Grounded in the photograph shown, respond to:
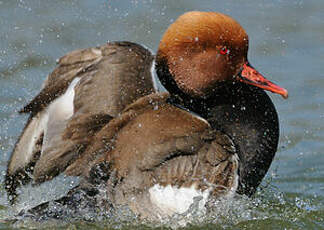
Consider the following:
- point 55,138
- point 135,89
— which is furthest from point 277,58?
point 55,138

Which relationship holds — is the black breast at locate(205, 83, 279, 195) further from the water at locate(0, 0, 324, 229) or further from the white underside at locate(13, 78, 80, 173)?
the white underside at locate(13, 78, 80, 173)

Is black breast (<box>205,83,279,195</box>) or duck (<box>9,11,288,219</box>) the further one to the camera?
black breast (<box>205,83,279,195</box>)

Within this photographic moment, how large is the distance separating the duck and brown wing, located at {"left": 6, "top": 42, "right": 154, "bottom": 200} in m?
0.08

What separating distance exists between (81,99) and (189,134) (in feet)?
Answer: 3.47

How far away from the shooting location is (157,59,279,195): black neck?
4484 mm

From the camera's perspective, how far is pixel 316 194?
550 cm

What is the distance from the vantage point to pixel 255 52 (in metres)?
7.99

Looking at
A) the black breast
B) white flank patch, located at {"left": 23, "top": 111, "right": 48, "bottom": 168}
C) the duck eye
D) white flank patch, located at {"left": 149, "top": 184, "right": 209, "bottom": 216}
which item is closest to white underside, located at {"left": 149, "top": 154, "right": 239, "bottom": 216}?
white flank patch, located at {"left": 149, "top": 184, "right": 209, "bottom": 216}

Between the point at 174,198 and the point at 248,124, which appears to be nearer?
the point at 174,198

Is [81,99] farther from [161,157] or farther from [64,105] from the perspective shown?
[161,157]

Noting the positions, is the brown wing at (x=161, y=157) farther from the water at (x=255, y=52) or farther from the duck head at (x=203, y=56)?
the water at (x=255, y=52)

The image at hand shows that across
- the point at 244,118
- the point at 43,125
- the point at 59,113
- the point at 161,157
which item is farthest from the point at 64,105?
the point at 244,118

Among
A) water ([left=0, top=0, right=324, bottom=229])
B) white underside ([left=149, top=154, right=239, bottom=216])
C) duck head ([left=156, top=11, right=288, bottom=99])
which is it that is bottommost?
water ([left=0, top=0, right=324, bottom=229])

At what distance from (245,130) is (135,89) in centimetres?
100
